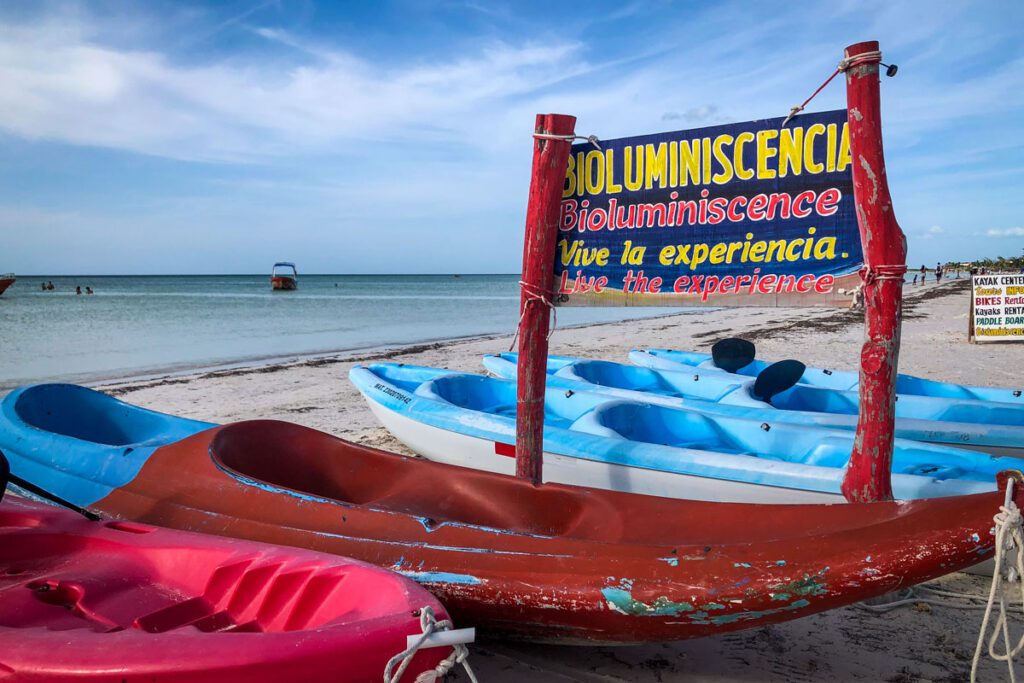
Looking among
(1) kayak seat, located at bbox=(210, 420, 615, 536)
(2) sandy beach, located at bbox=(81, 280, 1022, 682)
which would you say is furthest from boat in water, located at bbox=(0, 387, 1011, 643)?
(2) sandy beach, located at bbox=(81, 280, 1022, 682)

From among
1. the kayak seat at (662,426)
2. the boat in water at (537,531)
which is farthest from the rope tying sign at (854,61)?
the kayak seat at (662,426)

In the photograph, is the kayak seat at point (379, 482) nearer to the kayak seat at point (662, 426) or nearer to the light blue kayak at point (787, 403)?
the kayak seat at point (662, 426)

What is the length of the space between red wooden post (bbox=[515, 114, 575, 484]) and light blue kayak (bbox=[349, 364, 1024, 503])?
2.38ft

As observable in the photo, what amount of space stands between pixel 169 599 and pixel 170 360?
1463 centimetres

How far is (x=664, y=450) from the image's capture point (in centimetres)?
496

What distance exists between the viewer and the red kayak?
87.0 inches

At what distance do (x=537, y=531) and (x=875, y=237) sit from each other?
2164 mm

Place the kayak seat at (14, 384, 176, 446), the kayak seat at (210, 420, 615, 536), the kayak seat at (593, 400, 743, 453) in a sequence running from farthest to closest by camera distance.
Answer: the kayak seat at (593, 400, 743, 453)
the kayak seat at (14, 384, 176, 446)
the kayak seat at (210, 420, 615, 536)

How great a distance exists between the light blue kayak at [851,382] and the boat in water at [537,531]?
12.1ft

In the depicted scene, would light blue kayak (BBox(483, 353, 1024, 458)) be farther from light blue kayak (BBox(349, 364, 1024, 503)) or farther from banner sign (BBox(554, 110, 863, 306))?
banner sign (BBox(554, 110, 863, 306))

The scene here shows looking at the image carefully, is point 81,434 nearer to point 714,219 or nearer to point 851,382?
point 714,219

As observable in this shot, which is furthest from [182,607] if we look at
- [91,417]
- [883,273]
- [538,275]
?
[883,273]

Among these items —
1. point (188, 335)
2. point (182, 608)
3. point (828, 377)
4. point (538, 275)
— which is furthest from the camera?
point (188, 335)

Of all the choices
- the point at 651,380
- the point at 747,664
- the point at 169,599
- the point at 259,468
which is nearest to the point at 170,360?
the point at 651,380
